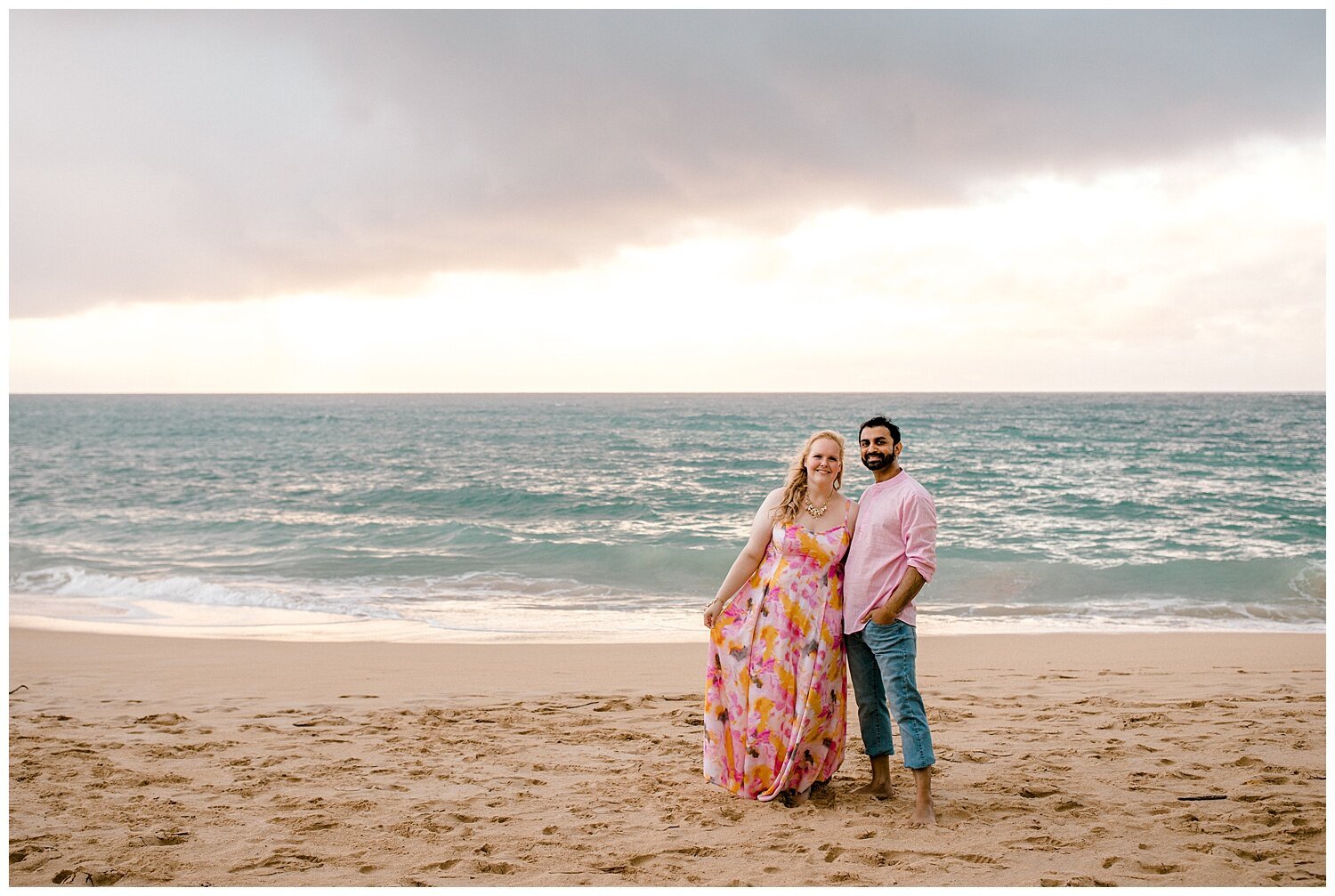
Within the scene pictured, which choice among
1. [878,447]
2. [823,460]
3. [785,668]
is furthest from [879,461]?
[785,668]

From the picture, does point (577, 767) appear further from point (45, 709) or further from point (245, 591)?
point (245, 591)

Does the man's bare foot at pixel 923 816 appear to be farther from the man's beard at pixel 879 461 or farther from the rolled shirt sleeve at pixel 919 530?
the man's beard at pixel 879 461

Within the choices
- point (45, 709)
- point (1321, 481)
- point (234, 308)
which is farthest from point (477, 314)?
point (45, 709)

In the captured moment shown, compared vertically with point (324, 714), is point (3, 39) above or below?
above

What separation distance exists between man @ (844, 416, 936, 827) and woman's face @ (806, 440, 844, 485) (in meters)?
0.16

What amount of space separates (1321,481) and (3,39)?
29268mm

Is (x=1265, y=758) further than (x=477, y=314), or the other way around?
(x=477, y=314)

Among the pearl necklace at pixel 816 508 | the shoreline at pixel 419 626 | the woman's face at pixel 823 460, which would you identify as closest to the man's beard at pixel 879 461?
the woman's face at pixel 823 460

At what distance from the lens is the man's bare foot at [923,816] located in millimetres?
4168

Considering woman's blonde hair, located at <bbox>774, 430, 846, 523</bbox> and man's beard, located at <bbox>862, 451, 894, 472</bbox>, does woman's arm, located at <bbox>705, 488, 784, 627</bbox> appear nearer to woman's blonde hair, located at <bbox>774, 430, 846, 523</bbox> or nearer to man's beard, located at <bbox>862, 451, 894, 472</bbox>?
woman's blonde hair, located at <bbox>774, 430, 846, 523</bbox>

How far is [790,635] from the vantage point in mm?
4434

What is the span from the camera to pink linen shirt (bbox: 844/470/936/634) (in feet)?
13.3

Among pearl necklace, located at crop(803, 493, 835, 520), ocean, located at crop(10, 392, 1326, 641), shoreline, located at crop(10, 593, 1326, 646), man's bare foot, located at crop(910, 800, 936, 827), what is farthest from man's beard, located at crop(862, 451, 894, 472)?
ocean, located at crop(10, 392, 1326, 641)

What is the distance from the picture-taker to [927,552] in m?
4.05
